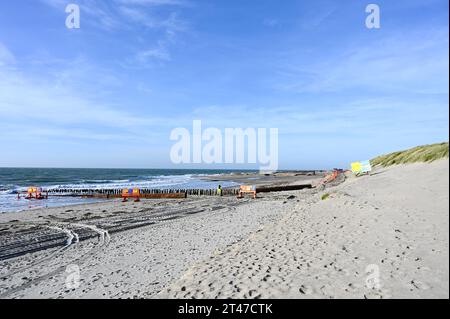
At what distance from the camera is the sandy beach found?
6172 millimetres

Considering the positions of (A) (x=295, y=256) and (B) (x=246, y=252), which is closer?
(A) (x=295, y=256)

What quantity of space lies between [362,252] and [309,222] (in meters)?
5.19

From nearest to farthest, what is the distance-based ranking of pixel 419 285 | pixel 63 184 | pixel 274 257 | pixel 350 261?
pixel 419 285, pixel 350 261, pixel 274 257, pixel 63 184

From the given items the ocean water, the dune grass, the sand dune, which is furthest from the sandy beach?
the ocean water

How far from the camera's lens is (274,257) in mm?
8969

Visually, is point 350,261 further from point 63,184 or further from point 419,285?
point 63,184

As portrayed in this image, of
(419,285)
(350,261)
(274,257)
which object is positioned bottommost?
(274,257)

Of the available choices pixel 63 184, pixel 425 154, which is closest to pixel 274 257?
pixel 425 154

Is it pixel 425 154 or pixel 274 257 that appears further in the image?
pixel 425 154

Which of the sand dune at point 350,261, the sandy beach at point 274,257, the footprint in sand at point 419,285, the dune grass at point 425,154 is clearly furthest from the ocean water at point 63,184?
the dune grass at point 425,154
